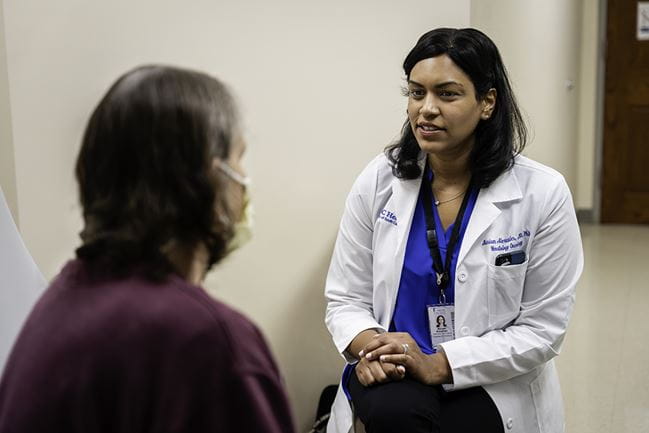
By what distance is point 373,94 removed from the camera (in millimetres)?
2428

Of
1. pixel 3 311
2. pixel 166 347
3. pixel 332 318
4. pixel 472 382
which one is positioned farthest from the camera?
pixel 332 318

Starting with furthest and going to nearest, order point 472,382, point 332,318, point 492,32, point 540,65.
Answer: point 540,65
point 492,32
point 332,318
point 472,382

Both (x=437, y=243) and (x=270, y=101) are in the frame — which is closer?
(x=437, y=243)

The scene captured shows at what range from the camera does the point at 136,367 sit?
0.83 meters

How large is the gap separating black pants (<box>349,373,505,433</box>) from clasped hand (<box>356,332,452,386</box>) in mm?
22

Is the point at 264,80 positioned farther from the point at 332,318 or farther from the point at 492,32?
the point at 492,32

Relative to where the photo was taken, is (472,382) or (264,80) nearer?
(472,382)

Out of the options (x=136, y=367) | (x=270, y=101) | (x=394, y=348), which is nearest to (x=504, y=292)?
(x=394, y=348)

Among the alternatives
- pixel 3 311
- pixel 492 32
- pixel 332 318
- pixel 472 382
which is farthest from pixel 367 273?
pixel 492 32

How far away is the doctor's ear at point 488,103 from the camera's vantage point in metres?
1.93

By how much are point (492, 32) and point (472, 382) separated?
239 cm

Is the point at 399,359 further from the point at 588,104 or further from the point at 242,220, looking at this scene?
the point at 588,104

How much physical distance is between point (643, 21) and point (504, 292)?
15.7ft

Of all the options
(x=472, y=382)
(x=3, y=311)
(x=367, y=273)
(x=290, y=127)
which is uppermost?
(x=290, y=127)
